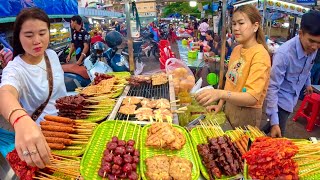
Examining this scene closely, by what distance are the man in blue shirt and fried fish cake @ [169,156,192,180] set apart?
201 centimetres

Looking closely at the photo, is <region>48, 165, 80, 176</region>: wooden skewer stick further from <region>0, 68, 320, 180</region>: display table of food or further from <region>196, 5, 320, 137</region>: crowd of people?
<region>196, 5, 320, 137</region>: crowd of people

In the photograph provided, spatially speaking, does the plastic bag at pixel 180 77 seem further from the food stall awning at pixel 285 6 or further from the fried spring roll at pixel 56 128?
the food stall awning at pixel 285 6

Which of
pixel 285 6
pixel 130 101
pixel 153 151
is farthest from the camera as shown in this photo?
pixel 285 6

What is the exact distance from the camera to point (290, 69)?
3.47 metres

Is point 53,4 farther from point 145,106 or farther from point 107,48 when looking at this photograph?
point 145,106

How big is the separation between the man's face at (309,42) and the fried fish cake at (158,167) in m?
2.69

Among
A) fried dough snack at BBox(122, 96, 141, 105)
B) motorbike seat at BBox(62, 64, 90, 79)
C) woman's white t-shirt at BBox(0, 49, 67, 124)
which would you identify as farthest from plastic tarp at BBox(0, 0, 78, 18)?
fried dough snack at BBox(122, 96, 141, 105)

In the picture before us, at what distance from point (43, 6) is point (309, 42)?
15.1 m

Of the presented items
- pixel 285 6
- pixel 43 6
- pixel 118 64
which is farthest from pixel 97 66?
pixel 43 6

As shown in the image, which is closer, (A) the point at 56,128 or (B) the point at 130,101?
(A) the point at 56,128

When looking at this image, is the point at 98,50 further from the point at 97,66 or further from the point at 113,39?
the point at 97,66

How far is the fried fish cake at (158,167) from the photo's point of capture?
182cm

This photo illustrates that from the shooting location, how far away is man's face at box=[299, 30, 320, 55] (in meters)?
3.09

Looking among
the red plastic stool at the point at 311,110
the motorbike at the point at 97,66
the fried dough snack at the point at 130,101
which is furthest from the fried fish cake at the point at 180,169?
the red plastic stool at the point at 311,110
